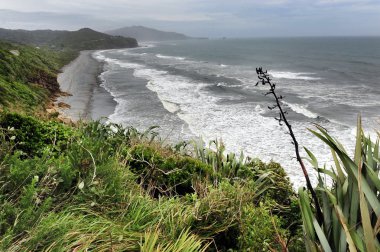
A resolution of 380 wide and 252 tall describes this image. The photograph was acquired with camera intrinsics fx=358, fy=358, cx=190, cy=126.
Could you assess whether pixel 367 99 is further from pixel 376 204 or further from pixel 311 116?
pixel 376 204

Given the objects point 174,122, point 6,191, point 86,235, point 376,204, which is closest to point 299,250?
point 376,204

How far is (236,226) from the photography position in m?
3.43

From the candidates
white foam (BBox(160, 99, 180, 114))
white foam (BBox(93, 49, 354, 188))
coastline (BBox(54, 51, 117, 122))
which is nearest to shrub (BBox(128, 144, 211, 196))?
white foam (BBox(93, 49, 354, 188))

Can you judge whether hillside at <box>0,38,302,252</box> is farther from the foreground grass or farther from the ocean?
the ocean

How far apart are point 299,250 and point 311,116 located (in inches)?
847

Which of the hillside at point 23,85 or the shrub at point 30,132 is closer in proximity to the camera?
the shrub at point 30,132

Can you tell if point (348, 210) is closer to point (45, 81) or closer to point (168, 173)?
point (168, 173)

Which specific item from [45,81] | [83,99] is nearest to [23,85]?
[83,99]

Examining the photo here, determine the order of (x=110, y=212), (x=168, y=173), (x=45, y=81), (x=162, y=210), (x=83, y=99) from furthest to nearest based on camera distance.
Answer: (x=45, y=81), (x=83, y=99), (x=168, y=173), (x=162, y=210), (x=110, y=212)

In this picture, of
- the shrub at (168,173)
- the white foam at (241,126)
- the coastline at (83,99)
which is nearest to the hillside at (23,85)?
the coastline at (83,99)

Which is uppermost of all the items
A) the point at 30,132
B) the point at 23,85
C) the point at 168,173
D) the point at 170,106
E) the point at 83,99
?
the point at 30,132

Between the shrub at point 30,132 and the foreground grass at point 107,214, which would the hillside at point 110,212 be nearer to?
the foreground grass at point 107,214

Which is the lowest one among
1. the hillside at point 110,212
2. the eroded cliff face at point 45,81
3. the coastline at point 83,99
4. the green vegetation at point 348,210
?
the coastline at point 83,99

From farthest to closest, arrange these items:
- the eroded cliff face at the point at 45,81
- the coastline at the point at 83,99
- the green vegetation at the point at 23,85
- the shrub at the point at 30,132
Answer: the eroded cliff face at the point at 45,81, the coastline at the point at 83,99, the green vegetation at the point at 23,85, the shrub at the point at 30,132
